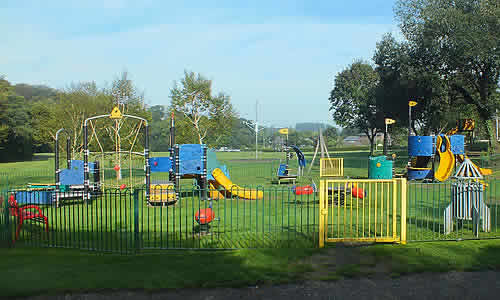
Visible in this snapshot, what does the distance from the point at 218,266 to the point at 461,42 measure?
89.3 feet

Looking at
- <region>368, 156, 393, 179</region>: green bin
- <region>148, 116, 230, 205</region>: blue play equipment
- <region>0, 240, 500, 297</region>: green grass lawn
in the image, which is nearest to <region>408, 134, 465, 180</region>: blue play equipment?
<region>368, 156, 393, 179</region>: green bin

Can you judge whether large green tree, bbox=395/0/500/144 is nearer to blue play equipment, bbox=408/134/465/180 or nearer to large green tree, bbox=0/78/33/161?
blue play equipment, bbox=408/134/465/180

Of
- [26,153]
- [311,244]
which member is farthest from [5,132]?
[311,244]

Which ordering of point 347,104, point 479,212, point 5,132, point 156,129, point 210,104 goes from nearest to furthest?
1. point 479,212
2. point 210,104
3. point 5,132
4. point 347,104
5. point 156,129

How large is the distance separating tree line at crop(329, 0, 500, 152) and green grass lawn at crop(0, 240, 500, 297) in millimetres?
24105

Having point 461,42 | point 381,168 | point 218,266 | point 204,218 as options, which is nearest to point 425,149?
point 381,168

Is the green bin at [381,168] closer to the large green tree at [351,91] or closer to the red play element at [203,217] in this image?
the red play element at [203,217]

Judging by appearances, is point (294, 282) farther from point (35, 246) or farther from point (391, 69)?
point (391, 69)

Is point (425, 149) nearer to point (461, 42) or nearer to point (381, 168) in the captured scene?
point (381, 168)

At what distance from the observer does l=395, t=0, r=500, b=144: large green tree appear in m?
27.5

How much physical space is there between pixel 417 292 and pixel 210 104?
31.2 m

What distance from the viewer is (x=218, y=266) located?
7125 millimetres

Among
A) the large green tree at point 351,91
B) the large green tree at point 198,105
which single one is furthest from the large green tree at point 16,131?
the large green tree at point 351,91

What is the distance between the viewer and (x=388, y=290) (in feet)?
20.0
